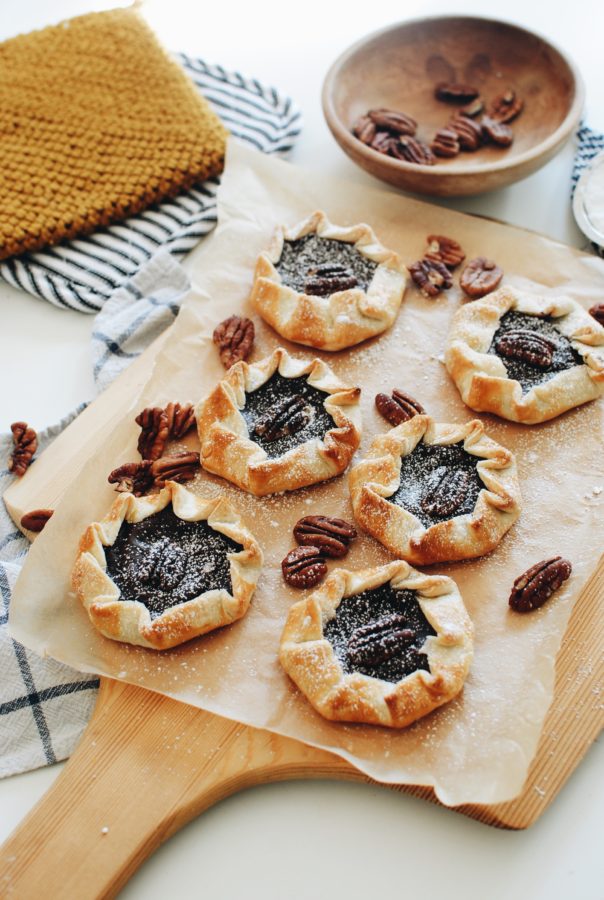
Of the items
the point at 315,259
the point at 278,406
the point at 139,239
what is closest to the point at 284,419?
the point at 278,406

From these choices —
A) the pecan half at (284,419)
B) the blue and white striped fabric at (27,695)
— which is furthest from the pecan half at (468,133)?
the blue and white striped fabric at (27,695)

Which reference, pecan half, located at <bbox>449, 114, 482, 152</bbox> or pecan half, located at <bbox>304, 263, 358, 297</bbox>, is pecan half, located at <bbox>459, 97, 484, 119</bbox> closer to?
pecan half, located at <bbox>449, 114, 482, 152</bbox>

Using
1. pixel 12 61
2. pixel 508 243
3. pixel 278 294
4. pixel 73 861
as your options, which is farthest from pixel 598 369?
pixel 12 61

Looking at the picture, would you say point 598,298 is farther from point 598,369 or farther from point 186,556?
point 186,556

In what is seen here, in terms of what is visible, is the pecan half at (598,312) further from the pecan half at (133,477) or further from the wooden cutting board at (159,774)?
the pecan half at (133,477)

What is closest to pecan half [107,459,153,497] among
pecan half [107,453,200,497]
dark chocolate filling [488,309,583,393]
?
pecan half [107,453,200,497]
